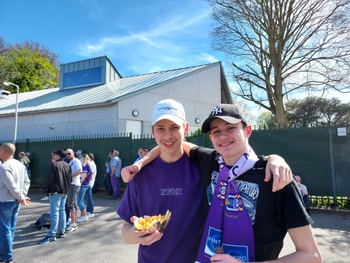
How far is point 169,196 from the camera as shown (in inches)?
80.3

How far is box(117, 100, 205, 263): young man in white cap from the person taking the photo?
1952 mm

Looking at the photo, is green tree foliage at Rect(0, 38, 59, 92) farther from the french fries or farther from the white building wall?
the french fries

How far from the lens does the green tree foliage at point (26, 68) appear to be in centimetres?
4012

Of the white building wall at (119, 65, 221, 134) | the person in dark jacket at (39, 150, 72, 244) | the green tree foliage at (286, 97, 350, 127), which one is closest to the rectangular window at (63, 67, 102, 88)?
the white building wall at (119, 65, 221, 134)

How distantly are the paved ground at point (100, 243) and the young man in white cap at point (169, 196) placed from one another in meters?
3.26

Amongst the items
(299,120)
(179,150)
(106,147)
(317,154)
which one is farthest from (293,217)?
(299,120)

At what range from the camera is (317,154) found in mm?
8945

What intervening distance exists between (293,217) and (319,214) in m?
8.06

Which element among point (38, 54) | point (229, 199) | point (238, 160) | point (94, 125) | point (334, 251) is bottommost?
point (334, 251)

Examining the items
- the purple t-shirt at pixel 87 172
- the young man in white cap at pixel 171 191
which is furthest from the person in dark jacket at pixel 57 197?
the young man in white cap at pixel 171 191

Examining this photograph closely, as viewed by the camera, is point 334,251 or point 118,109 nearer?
point 334,251

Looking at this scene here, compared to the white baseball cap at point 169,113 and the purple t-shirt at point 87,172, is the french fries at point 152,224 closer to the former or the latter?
the white baseball cap at point 169,113

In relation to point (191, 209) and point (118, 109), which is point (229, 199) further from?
point (118, 109)

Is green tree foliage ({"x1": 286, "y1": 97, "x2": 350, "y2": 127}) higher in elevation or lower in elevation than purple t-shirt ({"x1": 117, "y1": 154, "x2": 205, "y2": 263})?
higher
